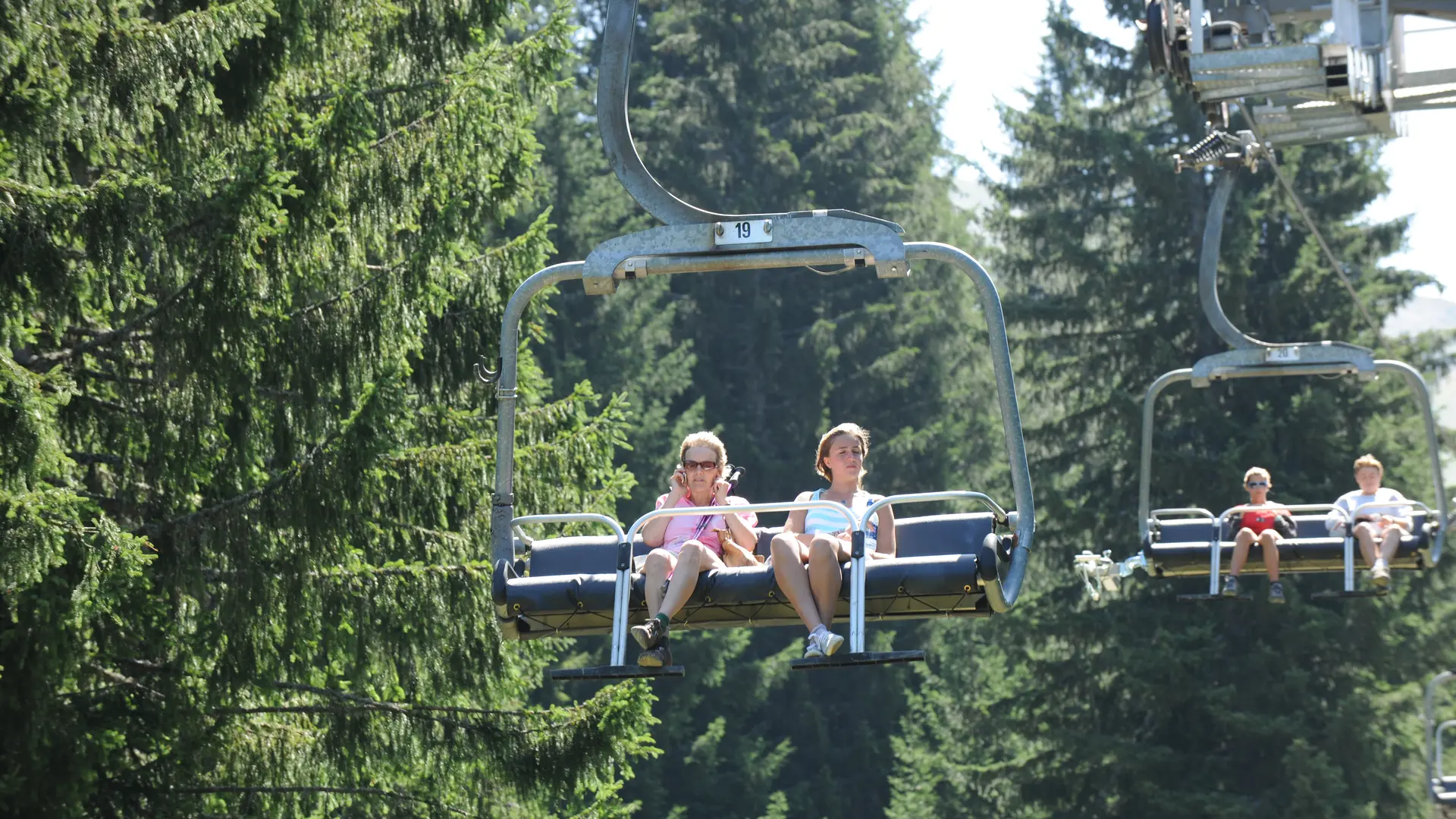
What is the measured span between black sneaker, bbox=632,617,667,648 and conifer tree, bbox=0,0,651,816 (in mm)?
3090

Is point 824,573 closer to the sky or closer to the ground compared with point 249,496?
closer to the ground

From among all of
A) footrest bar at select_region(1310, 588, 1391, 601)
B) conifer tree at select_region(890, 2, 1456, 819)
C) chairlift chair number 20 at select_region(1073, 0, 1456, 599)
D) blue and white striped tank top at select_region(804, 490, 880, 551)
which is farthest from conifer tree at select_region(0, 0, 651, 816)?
conifer tree at select_region(890, 2, 1456, 819)

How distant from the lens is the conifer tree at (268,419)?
9445 millimetres

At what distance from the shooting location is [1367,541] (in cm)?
1169

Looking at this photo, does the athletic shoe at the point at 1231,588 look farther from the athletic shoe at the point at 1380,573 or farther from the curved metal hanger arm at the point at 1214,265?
the curved metal hanger arm at the point at 1214,265

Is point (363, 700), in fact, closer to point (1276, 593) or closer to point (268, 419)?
point (268, 419)

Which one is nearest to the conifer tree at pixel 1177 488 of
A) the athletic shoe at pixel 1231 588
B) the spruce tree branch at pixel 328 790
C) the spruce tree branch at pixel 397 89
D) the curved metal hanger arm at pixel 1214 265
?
the athletic shoe at pixel 1231 588

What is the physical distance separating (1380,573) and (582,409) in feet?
16.3

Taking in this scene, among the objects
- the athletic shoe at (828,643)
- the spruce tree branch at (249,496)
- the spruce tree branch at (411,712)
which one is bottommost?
the spruce tree branch at (411,712)

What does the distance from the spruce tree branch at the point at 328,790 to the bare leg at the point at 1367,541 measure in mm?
5406

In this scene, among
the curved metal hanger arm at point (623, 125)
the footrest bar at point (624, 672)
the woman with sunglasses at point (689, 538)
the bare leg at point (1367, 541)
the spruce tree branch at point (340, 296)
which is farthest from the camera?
the bare leg at point (1367, 541)

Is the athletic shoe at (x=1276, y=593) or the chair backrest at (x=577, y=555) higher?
the chair backrest at (x=577, y=555)

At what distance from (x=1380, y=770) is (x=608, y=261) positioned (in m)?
19.4

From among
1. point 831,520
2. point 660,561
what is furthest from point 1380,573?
point 660,561
